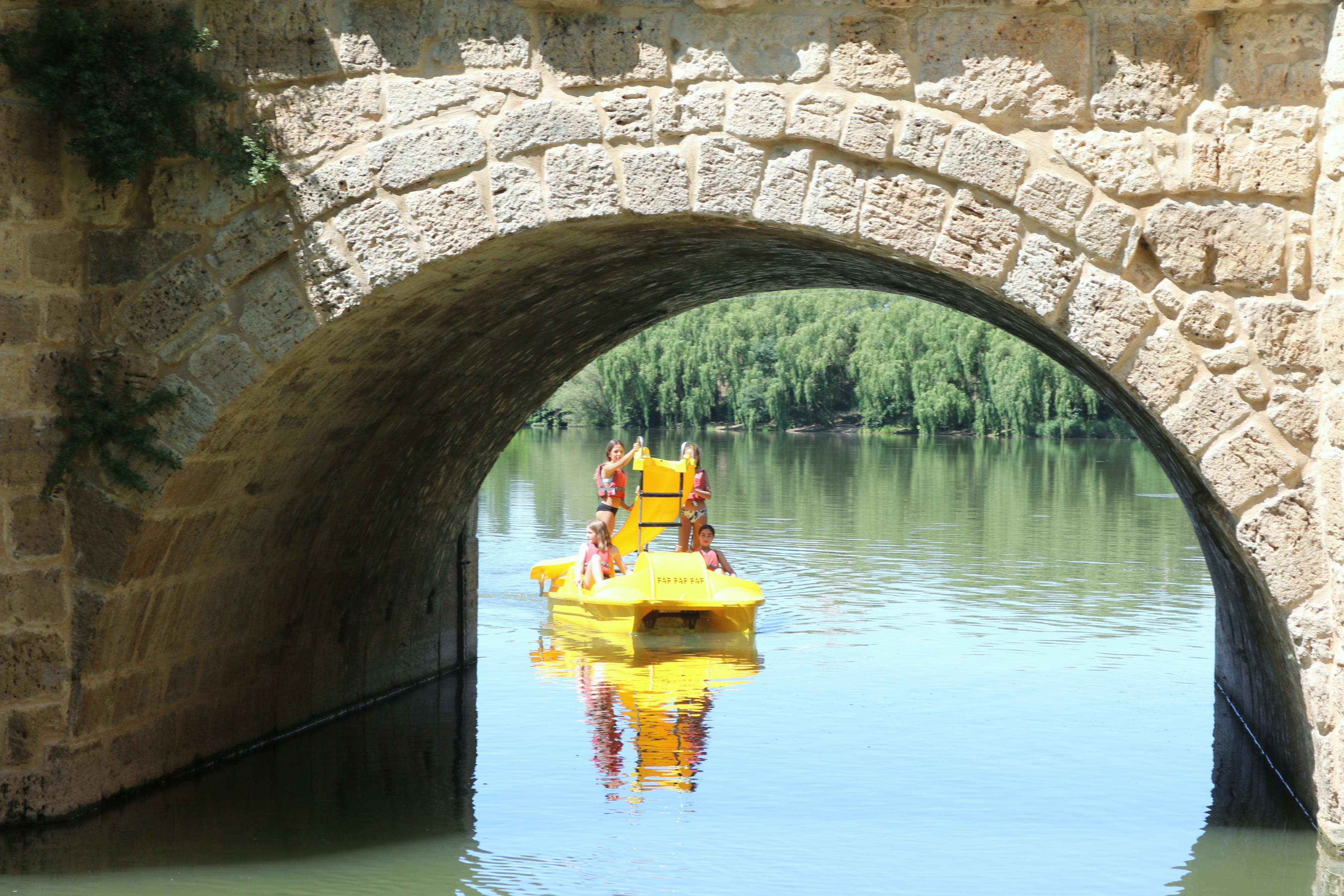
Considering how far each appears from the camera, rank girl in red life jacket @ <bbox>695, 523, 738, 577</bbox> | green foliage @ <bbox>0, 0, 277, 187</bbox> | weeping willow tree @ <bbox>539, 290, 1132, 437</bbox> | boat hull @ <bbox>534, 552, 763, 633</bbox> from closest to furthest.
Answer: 1. green foliage @ <bbox>0, 0, 277, 187</bbox>
2. boat hull @ <bbox>534, 552, 763, 633</bbox>
3. girl in red life jacket @ <bbox>695, 523, 738, 577</bbox>
4. weeping willow tree @ <bbox>539, 290, 1132, 437</bbox>

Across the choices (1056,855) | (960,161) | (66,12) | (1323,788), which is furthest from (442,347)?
(1323,788)

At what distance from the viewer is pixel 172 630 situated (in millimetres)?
5887

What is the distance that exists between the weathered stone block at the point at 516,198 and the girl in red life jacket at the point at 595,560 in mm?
6193

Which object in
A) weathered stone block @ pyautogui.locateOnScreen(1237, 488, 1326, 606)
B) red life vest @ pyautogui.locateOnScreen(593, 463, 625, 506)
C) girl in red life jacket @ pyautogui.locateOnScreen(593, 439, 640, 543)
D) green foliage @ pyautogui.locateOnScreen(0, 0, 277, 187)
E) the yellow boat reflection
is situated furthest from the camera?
red life vest @ pyautogui.locateOnScreen(593, 463, 625, 506)

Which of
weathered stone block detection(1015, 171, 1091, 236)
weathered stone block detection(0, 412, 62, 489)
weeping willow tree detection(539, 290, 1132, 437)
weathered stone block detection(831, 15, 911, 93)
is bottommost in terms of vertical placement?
weathered stone block detection(0, 412, 62, 489)

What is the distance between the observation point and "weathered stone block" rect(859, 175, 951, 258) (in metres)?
4.81

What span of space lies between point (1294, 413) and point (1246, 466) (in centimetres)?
22

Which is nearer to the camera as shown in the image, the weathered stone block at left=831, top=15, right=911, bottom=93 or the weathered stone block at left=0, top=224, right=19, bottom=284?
the weathered stone block at left=831, top=15, right=911, bottom=93

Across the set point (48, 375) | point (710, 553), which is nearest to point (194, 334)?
point (48, 375)

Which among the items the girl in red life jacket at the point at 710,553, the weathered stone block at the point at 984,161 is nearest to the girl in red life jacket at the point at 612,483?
the girl in red life jacket at the point at 710,553

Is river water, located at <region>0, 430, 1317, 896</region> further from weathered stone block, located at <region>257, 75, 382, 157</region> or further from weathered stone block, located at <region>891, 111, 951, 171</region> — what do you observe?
weathered stone block, located at <region>257, 75, 382, 157</region>

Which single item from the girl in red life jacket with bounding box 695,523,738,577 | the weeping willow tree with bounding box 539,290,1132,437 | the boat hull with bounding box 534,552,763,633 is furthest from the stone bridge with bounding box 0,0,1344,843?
the weeping willow tree with bounding box 539,290,1132,437

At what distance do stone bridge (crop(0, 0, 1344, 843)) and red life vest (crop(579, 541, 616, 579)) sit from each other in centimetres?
531

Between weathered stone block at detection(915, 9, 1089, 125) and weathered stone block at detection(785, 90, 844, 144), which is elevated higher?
weathered stone block at detection(915, 9, 1089, 125)
